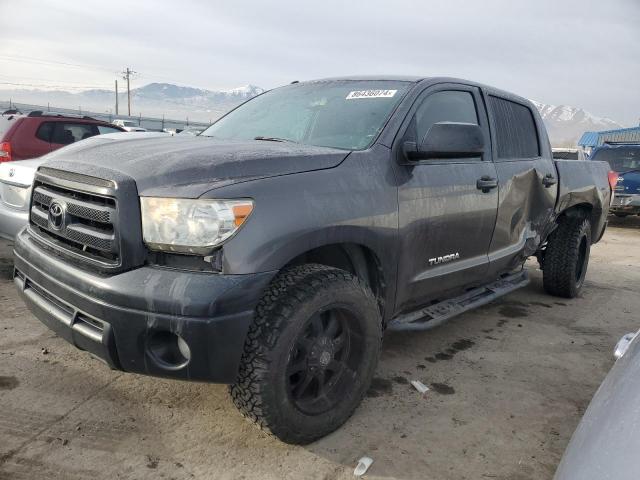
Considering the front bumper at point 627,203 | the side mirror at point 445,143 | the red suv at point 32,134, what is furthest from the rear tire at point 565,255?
the front bumper at point 627,203

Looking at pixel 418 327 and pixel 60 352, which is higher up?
pixel 418 327

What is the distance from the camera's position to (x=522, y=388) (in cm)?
311

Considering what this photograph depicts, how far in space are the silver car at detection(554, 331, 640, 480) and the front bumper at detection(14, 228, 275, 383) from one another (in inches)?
46.1

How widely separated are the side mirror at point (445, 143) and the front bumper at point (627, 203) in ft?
32.1

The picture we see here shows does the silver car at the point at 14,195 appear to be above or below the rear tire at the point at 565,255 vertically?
above

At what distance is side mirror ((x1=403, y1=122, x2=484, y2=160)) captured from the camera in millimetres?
2670

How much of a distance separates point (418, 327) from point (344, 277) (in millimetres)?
827

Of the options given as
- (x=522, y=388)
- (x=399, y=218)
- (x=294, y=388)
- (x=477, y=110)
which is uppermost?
(x=477, y=110)

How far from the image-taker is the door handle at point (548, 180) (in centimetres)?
414

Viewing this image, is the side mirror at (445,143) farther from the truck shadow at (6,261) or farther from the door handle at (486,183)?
the truck shadow at (6,261)

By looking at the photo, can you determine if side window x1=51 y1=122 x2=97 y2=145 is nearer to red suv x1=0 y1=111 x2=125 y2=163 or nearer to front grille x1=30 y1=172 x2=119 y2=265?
red suv x1=0 y1=111 x2=125 y2=163

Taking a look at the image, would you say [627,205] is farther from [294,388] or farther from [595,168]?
[294,388]

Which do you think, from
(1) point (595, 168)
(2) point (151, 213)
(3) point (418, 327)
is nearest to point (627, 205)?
(1) point (595, 168)

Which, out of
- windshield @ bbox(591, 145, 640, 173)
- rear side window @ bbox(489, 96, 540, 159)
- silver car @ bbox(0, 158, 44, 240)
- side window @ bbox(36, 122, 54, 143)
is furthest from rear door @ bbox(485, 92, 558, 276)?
windshield @ bbox(591, 145, 640, 173)
